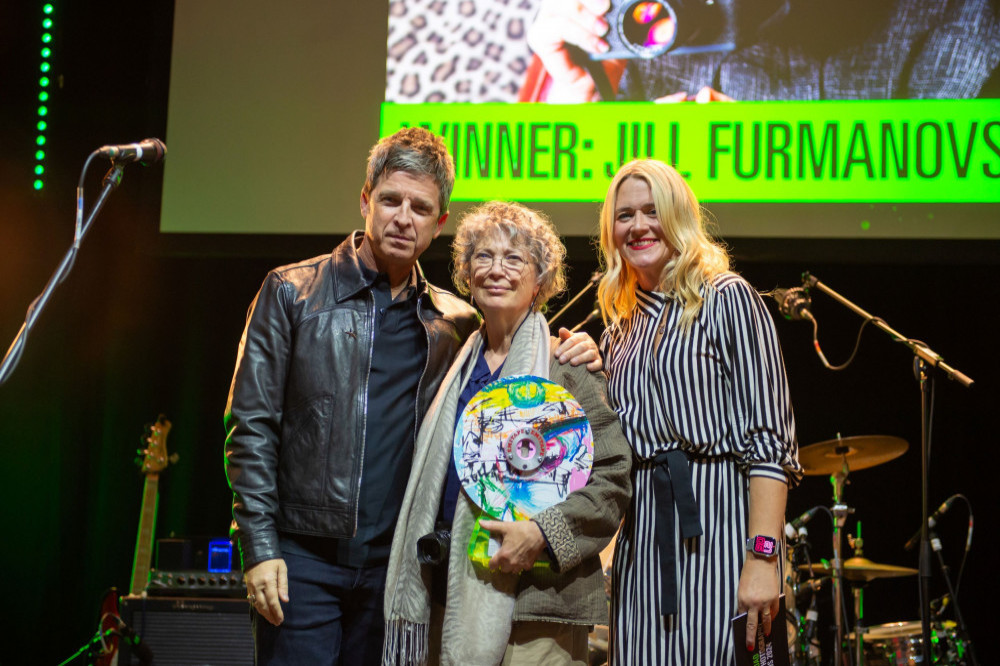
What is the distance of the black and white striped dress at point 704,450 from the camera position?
6.06 feet

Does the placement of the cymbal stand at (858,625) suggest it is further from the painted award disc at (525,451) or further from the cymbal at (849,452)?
the painted award disc at (525,451)

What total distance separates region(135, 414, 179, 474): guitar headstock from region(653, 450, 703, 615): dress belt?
350cm

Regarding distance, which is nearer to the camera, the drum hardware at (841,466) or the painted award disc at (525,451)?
the painted award disc at (525,451)

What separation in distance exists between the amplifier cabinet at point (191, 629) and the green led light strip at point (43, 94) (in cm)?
198

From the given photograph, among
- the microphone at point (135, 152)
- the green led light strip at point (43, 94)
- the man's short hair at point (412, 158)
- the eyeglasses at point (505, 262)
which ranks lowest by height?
the eyeglasses at point (505, 262)

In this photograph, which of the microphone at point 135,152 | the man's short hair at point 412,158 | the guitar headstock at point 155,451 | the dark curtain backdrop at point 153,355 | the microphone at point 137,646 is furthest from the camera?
the guitar headstock at point 155,451

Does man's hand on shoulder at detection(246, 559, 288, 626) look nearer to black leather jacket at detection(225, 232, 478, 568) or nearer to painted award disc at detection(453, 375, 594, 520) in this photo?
black leather jacket at detection(225, 232, 478, 568)

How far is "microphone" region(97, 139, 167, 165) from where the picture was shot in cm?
245

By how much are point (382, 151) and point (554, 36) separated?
241 cm

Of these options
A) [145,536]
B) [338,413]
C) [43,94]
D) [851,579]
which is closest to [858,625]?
[851,579]

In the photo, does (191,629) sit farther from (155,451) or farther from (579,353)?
(579,353)

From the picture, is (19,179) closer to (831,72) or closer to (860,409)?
(831,72)

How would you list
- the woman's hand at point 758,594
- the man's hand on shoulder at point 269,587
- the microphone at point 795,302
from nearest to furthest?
the woman's hand at point 758,594
the man's hand on shoulder at point 269,587
the microphone at point 795,302

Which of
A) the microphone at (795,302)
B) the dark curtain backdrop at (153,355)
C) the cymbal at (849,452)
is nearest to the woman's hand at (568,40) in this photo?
the dark curtain backdrop at (153,355)
